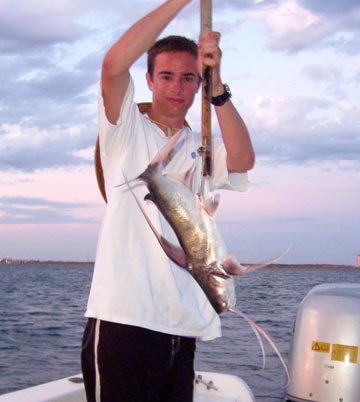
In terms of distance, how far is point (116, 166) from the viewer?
9.52 feet

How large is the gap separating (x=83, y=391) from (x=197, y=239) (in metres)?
3.36

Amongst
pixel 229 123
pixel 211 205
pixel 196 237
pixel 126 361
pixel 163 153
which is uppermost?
pixel 229 123

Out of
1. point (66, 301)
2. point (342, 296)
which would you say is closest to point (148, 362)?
point (342, 296)

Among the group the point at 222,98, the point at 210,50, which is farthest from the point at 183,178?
the point at 222,98

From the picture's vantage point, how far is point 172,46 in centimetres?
293

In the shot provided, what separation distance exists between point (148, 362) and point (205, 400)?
2.59m

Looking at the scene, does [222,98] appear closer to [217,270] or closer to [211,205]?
[211,205]

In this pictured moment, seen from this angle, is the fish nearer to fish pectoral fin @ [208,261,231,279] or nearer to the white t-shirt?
fish pectoral fin @ [208,261,231,279]

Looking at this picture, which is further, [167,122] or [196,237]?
[167,122]

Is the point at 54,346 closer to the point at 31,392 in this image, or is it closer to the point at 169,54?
the point at 31,392

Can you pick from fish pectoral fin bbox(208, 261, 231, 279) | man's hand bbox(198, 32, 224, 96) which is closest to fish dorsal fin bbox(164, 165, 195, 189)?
fish pectoral fin bbox(208, 261, 231, 279)

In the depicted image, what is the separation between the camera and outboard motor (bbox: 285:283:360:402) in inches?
187

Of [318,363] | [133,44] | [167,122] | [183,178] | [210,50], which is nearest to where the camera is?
[183,178]

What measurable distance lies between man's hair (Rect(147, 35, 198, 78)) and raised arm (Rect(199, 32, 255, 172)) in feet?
1.16
